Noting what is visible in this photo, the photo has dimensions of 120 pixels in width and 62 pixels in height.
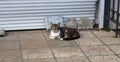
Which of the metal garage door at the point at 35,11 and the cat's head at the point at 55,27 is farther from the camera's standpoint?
the metal garage door at the point at 35,11

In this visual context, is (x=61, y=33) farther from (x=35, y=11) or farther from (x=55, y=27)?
(x=35, y=11)

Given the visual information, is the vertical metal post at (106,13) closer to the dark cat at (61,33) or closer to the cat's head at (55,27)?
the dark cat at (61,33)

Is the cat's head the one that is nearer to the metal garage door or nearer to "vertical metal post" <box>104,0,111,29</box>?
the metal garage door

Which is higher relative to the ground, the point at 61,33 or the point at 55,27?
the point at 55,27

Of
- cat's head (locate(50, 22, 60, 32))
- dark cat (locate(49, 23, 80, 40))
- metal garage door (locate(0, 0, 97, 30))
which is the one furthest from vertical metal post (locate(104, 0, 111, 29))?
cat's head (locate(50, 22, 60, 32))

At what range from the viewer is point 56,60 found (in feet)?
14.6

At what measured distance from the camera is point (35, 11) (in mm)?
5961

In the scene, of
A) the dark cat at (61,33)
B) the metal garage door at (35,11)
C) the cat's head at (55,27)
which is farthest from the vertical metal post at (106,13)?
the cat's head at (55,27)

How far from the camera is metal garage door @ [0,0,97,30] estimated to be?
230 inches

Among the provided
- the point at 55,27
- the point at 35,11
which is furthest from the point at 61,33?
the point at 35,11

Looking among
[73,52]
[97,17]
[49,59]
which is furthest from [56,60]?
[97,17]

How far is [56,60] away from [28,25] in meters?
1.78

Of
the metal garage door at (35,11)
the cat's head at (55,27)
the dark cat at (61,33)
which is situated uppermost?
the metal garage door at (35,11)

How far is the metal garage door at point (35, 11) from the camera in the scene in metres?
5.85
